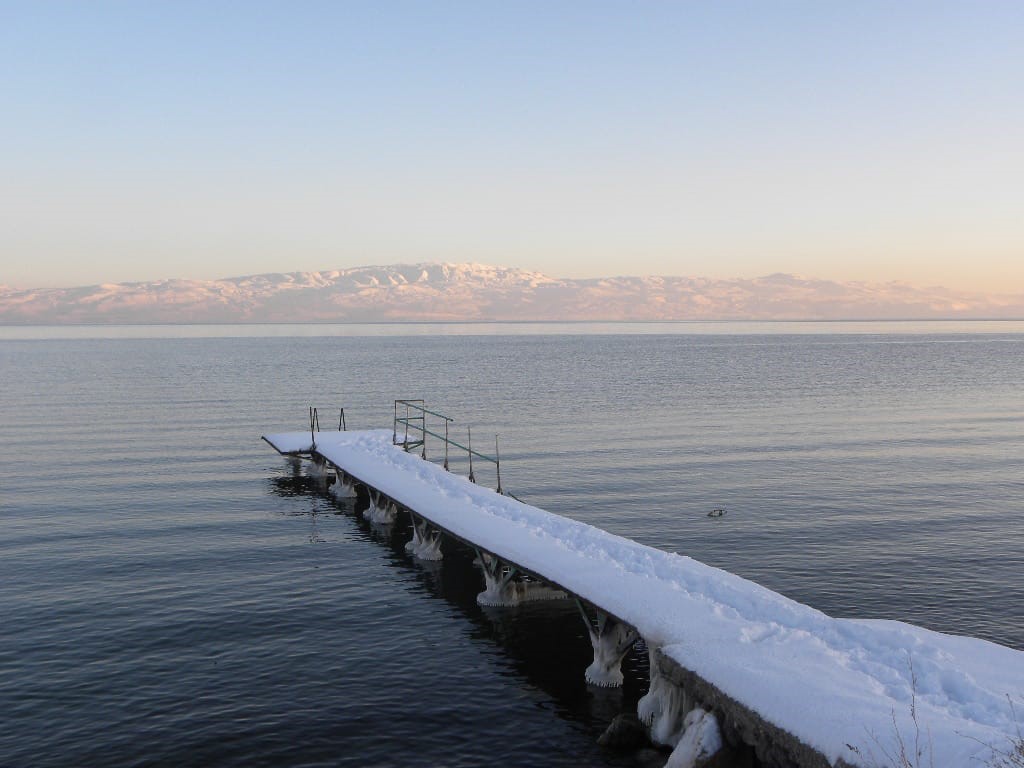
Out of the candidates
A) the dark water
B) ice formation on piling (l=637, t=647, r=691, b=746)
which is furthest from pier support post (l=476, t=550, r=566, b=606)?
ice formation on piling (l=637, t=647, r=691, b=746)

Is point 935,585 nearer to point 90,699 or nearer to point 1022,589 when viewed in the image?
point 1022,589

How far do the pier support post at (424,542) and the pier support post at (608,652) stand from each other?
42.9 ft

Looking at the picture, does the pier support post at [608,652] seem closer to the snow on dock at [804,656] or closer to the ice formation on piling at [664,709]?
the snow on dock at [804,656]

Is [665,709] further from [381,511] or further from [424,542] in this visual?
[381,511]

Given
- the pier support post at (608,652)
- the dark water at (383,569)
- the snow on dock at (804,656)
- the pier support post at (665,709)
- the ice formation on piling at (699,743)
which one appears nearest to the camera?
the snow on dock at (804,656)

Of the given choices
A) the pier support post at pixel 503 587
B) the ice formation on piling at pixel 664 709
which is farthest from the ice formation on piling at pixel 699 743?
the pier support post at pixel 503 587

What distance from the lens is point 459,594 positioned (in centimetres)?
2977

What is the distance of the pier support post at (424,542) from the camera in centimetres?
3431

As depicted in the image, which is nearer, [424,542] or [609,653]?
[609,653]

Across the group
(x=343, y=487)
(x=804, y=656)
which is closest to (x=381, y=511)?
(x=343, y=487)

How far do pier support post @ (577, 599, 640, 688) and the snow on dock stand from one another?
A: 0.77 m

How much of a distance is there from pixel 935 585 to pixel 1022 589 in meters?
2.65

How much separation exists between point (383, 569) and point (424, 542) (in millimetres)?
2404

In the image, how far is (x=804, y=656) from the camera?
1736cm
